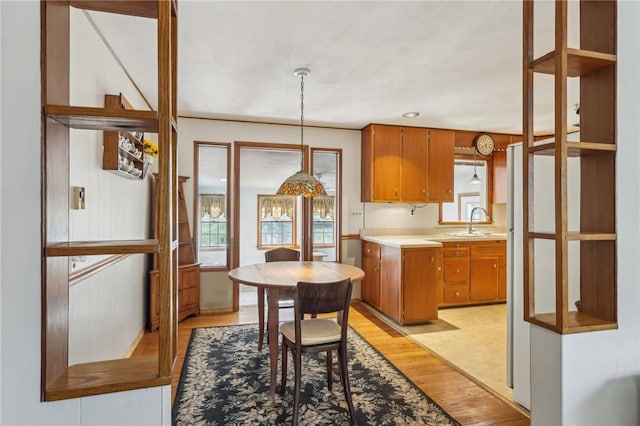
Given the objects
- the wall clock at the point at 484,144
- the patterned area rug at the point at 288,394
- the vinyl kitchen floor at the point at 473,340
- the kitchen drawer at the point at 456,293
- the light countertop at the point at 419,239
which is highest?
the wall clock at the point at 484,144

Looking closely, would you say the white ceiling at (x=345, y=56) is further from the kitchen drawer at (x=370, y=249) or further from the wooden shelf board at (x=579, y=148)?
the kitchen drawer at (x=370, y=249)

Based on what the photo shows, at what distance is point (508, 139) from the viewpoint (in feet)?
17.5

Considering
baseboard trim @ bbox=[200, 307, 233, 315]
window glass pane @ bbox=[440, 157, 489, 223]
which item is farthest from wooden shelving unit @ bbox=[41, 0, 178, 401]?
window glass pane @ bbox=[440, 157, 489, 223]

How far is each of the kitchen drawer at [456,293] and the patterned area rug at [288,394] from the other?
181cm

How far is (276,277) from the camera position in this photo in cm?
263

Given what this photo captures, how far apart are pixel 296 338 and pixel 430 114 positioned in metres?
3.20

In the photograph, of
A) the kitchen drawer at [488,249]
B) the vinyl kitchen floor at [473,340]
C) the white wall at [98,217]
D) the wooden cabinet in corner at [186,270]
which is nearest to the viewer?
the white wall at [98,217]

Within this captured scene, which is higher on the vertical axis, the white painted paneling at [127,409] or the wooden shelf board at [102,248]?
the wooden shelf board at [102,248]

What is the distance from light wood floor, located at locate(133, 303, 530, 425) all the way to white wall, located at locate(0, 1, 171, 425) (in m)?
1.72

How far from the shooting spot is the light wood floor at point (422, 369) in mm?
2207

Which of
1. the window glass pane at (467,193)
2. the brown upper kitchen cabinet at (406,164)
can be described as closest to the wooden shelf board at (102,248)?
the brown upper kitchen cabinet at (406,164)

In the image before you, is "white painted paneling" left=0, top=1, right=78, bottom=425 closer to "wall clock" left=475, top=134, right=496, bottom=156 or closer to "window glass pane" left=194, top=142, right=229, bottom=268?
"window glass pane" left=194, top=142, right=229, bottom=268

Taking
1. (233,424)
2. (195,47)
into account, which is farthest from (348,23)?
(233,424)

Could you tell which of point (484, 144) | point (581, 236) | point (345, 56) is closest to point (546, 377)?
point (581, 236)
